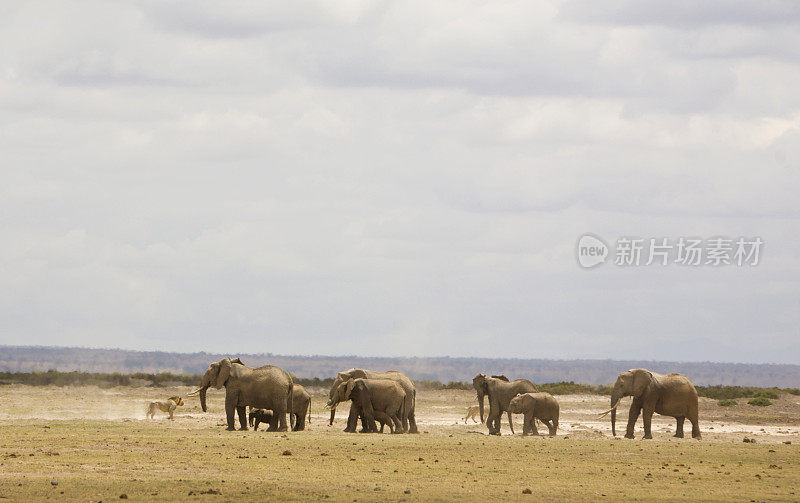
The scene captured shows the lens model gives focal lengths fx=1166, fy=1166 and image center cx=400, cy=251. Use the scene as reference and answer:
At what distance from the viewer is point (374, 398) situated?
38.9m

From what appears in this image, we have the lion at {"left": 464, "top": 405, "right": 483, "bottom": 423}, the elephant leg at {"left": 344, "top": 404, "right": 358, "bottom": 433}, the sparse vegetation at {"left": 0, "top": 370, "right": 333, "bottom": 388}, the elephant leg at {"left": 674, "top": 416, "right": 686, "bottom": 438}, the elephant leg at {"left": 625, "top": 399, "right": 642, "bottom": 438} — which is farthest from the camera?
the sparse vegetation at {"left": 0, "top": 370, "right": 333, "bottom": 388}


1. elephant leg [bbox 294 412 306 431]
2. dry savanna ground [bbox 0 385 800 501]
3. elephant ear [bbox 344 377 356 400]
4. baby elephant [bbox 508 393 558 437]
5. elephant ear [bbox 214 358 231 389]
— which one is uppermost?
elephant ear [bbox 214 358 231 389]

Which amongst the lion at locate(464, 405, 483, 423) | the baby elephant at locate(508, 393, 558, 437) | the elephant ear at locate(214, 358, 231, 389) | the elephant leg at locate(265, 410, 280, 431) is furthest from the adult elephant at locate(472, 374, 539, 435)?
the elephant ear at locate(214, 358, 231, 389)

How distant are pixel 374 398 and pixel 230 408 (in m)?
4.77

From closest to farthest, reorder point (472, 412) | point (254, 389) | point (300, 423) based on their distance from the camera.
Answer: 1. point (254, 389)
2. point (300, 423)
3. point (472, 412)

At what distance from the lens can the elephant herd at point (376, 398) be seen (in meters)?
38.8

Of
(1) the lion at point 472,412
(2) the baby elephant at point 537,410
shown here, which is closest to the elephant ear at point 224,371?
(2) the baby elephant at point 537,410

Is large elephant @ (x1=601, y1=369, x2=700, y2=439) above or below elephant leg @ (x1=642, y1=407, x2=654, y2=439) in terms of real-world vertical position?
above

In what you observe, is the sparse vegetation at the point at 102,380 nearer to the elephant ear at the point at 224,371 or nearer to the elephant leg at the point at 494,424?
the elephant leg at the point at 494,424

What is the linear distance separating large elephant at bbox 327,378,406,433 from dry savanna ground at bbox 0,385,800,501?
244cm

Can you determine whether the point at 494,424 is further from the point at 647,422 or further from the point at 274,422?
the point at 274,422

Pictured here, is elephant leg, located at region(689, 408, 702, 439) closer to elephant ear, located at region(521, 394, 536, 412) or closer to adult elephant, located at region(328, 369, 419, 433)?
elephant ear, located at region(521, 394, 536, 412)

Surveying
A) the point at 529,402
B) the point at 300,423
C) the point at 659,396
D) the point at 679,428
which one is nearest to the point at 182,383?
Answer: the point at 300,423

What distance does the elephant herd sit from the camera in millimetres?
38812
